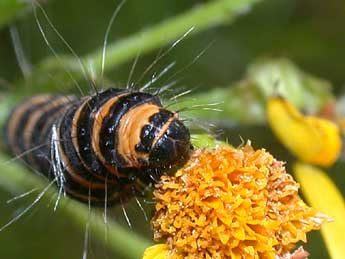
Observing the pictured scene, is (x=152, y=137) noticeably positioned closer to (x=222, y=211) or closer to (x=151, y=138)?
(x=151, y=138)

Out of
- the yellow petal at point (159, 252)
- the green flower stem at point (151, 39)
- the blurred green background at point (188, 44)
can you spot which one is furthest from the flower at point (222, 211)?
the blurred green background at point (188, 44)

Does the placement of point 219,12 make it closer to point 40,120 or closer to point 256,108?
point 256,108

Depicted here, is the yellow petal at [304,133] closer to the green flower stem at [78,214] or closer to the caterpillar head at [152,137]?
the green flower stem at [78,214]

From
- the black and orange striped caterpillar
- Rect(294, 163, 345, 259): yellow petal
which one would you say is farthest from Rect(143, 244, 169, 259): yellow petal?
Rect(294, 163, 345, 259): yellow petal

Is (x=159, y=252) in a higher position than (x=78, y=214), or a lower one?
lower

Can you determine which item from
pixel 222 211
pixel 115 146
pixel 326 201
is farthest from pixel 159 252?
pixel 326 201

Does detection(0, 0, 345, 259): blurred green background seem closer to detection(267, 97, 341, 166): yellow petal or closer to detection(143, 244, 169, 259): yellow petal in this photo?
detection(267, 97, 341, 166): yellow petal
